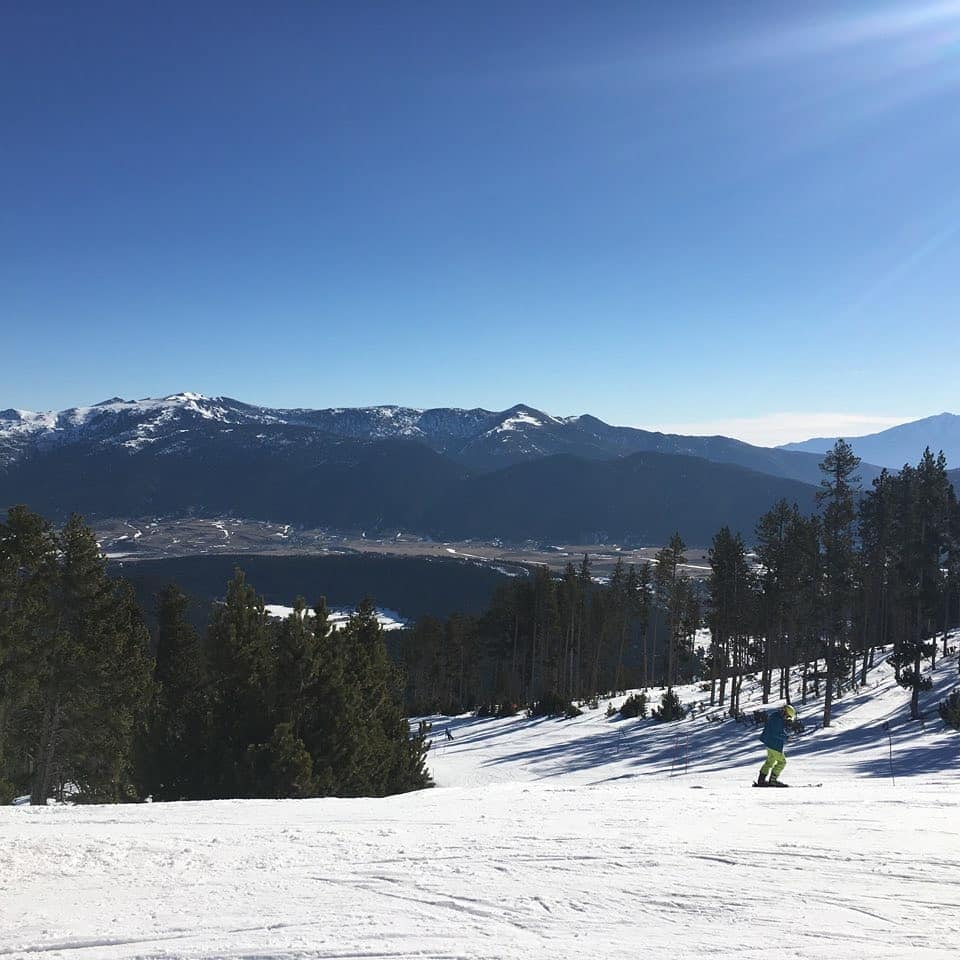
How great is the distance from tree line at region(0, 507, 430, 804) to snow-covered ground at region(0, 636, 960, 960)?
690 centimetres

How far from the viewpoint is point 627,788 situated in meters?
14.4

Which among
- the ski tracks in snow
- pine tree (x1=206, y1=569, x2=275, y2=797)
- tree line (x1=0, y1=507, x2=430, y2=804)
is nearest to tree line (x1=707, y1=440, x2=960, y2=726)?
tree line (x1=0, y1=507, x2=430, y2=804)

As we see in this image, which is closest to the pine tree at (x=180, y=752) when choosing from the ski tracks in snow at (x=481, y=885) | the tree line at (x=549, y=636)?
the ski tracks in snow at (x=481, y=885)

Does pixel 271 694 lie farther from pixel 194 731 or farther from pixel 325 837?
pixel 325 837

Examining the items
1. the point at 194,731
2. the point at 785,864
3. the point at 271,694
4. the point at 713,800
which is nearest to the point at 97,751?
the point at 194,731

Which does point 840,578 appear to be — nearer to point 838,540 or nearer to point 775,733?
point 838,540

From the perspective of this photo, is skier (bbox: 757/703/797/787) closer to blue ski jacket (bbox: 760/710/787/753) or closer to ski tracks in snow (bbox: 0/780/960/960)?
blue ski jacket (bbox: 760/710/787/753)

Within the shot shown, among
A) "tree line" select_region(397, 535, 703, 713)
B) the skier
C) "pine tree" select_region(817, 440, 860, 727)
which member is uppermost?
"pine tree" select_region(817, 440, 860, 727)

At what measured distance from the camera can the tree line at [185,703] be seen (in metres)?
18.4

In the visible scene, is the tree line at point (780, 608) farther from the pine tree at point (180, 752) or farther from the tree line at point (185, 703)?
the pine tree at point (180, 752)

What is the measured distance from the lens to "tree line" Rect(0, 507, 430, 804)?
1836 centimetres

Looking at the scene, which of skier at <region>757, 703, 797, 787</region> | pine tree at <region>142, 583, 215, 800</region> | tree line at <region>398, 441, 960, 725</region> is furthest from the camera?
tree line at <region>398, 441, 960, 725</region>

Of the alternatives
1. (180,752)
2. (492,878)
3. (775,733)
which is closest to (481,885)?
(492,878)

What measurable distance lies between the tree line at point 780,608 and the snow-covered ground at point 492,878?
86.6ft
